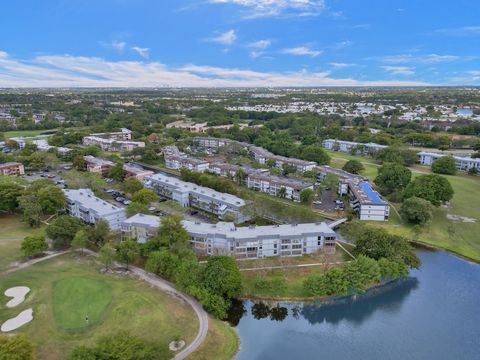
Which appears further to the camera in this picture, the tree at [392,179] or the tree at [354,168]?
the tree at [354,168]

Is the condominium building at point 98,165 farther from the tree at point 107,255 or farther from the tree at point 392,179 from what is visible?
the tree at point 392,179

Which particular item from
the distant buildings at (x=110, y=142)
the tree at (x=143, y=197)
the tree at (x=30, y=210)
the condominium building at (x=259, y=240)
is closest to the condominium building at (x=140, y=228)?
the condominium building at (x=259, y=240)

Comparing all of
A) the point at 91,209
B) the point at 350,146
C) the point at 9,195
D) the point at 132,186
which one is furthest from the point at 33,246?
the point at 350,146

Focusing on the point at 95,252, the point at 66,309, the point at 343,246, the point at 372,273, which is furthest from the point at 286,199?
the point at 66,309

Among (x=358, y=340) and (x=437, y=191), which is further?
(x=437, y=191)

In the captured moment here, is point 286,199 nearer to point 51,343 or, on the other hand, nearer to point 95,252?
point 95,252

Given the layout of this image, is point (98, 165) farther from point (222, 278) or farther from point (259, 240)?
point (222, 278)
